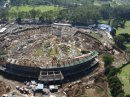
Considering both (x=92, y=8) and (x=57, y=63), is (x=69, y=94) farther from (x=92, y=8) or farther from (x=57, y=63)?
(x=92, y=8)

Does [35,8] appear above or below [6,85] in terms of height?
above

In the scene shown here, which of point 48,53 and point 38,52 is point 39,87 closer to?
point 48,53

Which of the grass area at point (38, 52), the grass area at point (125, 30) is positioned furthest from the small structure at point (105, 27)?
the grass area at point (38, 52)

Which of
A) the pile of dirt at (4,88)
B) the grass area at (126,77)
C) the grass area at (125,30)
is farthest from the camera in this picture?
the grass area at (125,30)

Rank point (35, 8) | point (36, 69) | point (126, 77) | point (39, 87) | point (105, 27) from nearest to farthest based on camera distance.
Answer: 1. point (39, 87)
2. point (36, 69)
3. point (126, 77)
4. point (105, 27)
5. point (35, 8)

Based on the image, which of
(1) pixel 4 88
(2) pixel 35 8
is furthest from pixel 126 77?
(2) pixel 35 8

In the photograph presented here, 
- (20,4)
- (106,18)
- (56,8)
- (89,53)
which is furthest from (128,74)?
(20,4)

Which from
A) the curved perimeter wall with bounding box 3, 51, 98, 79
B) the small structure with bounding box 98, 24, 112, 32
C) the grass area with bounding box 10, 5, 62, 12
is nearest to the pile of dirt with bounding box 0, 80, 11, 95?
the curved perimeter wall with bounding box 3, 51, 98, 79

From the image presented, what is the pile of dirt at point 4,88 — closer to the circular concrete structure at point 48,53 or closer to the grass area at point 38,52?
the circular concrete structure at point 48,53

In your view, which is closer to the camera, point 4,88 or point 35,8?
point 4,88
